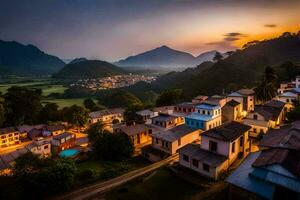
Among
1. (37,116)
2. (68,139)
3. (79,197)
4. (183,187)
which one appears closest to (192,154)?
(183,187)

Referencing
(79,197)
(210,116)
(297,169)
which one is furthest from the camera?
(210,116)

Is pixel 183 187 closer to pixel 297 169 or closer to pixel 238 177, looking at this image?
pixel 238 177

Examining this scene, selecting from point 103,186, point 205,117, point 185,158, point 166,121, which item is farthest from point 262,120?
point 103,186

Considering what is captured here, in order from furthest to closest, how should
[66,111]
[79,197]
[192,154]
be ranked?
[66,111] → [192,154] → [79,197]

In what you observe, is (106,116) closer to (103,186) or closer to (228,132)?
(103,186)

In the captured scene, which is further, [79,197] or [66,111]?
[66,111]

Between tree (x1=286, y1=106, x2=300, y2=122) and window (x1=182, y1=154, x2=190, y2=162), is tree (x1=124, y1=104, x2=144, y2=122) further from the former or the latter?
tree (x1=286, y1=106, x2=300, y2=122)

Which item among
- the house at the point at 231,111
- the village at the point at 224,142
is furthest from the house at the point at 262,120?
the house at the point at 231,111
